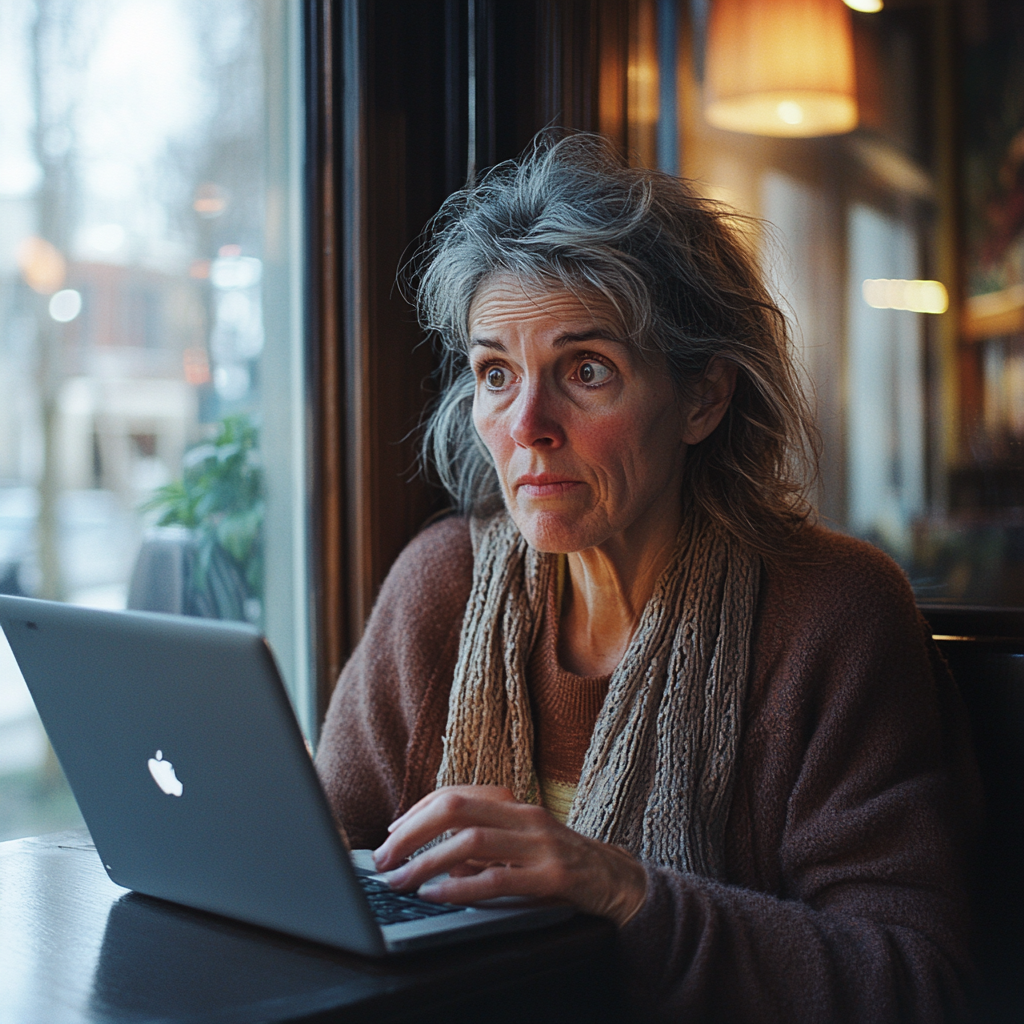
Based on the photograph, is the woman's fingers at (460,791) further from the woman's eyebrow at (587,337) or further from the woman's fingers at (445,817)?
the woman's eyebrow at (587,337)

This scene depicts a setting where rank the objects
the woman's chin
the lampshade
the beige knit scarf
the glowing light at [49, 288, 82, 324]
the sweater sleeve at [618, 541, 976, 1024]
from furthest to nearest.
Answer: the lampshade → the glowing light at [49, 288, 82, 324] → the woman's chin → the beige knit scarf → the sweater sleeve at [618, 541, 976, 1024]

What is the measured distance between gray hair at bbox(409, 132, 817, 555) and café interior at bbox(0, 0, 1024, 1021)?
82 millimetres

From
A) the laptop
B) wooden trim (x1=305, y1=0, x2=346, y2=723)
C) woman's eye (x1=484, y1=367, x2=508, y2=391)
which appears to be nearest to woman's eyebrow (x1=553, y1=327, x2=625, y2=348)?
woman's eye (x1=484, y1=367, x2=508, y2=391)

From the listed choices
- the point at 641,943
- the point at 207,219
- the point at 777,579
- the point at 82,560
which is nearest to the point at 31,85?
the point at 207,219

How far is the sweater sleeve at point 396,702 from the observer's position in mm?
1441

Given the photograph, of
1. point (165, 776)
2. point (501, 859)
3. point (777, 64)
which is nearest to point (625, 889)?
point (501, 859)

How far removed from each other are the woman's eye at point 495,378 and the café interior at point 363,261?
0.35 meters

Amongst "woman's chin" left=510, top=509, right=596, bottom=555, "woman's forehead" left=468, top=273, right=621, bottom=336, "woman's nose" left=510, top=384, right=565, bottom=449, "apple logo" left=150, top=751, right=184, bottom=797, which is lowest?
"apple logo" left=150, top=751, right=184, bottom=797

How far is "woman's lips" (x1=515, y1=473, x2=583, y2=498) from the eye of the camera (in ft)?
4.32

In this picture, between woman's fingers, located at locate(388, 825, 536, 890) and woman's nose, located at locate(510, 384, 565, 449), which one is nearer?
woman's fingers, located at locate(388, 825, 536, 890)

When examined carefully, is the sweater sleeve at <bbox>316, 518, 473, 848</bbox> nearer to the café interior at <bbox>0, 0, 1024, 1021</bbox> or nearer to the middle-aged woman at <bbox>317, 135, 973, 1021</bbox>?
the middle-aged woman at <bbox>317, 135, 973, 1021</bbox>

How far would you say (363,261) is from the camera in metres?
1.67

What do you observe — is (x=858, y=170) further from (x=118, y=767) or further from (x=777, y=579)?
(x=118, y=767)

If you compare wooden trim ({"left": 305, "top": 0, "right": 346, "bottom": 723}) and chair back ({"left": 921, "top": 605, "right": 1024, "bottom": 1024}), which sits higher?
wooden trim ({"left": 305, "top": 0, "right": 346, "bottom": 723})
